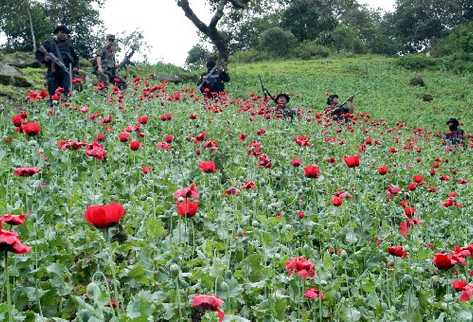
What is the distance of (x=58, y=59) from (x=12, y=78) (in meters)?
1.79

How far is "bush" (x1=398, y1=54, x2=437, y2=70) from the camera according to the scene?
104 feet

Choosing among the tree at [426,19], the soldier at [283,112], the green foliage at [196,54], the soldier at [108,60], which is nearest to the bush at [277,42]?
the green foliage at [196,54]

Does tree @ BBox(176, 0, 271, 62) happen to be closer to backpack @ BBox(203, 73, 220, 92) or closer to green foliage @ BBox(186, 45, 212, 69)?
backpack @ BBox(203, 73, 220, 92)

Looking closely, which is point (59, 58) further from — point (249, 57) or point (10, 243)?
point (249, 57)

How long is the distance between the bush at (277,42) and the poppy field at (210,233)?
3047cm

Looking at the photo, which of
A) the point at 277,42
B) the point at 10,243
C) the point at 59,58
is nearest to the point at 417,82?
the point at 277,42

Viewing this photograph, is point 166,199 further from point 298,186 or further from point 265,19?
point 265,19

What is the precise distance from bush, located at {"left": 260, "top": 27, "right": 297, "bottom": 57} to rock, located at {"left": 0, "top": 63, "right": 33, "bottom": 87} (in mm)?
27521

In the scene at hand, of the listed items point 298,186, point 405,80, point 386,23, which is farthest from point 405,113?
point 386,23

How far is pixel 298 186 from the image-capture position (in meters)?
5.34

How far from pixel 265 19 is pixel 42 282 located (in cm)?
4586

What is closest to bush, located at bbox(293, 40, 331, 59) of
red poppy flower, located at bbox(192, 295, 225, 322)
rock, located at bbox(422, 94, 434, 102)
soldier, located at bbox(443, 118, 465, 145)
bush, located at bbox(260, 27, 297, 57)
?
bush, located at bbox(260, 27, 297, 57)

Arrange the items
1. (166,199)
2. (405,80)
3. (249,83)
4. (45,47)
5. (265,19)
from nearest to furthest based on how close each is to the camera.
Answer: (166,199) → (45,47) → (249,83) → (405,80) → (265,19)

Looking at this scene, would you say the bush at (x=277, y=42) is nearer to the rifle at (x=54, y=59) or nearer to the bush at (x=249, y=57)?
the bush at (x=249, y=57)
